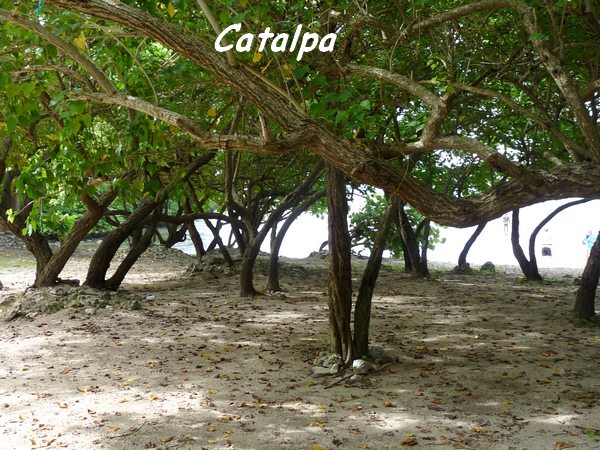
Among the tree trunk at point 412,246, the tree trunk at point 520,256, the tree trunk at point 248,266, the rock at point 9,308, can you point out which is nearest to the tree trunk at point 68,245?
the rock at point 9,308

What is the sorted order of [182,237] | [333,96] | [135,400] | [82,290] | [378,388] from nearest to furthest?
[333,96] → [135,400] → [378,388] → [82,290] → [182,237]

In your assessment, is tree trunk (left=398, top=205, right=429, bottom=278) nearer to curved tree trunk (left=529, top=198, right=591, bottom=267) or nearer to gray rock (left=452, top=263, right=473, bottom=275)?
gray rock (left=452, top=263, right=473, bottom=275)

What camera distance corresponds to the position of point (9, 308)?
11312 mm

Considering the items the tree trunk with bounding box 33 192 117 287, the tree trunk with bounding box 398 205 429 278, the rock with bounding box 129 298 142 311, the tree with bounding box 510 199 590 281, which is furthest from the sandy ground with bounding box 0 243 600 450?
the tree trunk with bounding box 398 205 429 278

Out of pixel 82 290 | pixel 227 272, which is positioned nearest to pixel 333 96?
pixel 82 290

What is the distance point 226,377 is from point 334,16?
3.95 m

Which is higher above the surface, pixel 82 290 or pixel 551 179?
pixel 551 179

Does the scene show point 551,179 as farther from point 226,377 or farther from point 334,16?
point 226,377

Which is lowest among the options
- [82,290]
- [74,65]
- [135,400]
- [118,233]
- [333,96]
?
[135,400]

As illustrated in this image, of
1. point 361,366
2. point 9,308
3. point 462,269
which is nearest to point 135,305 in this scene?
point 9,308

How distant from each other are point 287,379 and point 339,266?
133 centimetres

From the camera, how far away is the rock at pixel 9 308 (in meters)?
10.7

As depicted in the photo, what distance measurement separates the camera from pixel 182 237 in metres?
→ 21.3

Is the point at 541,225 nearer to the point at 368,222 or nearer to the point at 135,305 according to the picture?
the point at 368,222
